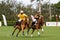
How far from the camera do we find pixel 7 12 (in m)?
76.9

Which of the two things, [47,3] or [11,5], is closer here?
[11,5]

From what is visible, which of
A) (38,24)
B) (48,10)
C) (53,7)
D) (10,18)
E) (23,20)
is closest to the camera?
(23,20)

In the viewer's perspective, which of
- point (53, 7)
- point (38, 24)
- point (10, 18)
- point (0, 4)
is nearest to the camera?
point (38, 24)

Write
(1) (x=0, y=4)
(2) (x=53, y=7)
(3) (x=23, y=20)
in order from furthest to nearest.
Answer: (2) (x=53, y=7) → (1) (x=0, y=4) → (3) (x=23, y=20)

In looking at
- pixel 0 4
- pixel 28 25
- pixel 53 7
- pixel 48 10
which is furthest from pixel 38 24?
pixel 53 7

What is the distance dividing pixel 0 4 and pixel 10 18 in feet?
22.6

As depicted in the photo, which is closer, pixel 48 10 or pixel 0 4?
pixel 0 4

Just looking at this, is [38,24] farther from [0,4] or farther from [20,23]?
[0,4]

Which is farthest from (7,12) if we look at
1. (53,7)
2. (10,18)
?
(53,7)

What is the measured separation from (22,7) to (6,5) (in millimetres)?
5221

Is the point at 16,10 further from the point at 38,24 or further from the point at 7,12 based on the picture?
the point at 38,24

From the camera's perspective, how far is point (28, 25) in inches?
899

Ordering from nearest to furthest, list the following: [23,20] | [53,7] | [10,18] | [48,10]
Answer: [23,20]
[10,18]
[48,10]
[53,7]

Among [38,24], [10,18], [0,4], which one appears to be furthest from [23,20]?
[0,4]
